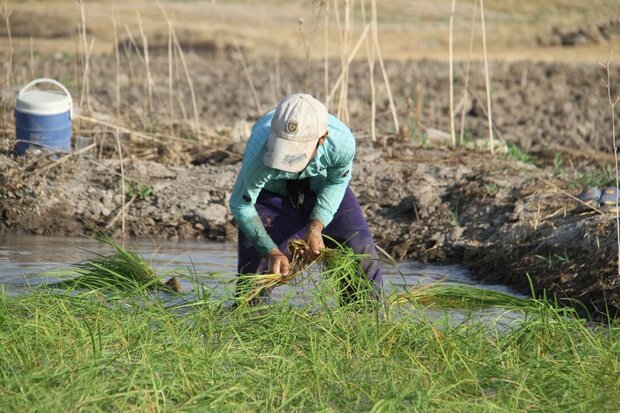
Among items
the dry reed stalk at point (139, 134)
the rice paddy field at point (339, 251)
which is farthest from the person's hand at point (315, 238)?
the dry reed stalk at point (139, 134)

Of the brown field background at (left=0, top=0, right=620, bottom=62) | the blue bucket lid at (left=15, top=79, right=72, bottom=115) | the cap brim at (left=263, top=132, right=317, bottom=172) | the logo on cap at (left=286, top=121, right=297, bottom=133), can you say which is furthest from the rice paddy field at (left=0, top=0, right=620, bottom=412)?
the brown field background at (left=0, top=0, right=620, bottom=62)

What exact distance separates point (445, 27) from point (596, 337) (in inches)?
820

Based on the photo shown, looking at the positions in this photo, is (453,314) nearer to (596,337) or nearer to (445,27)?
(596,337)

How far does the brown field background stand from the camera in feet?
65.1

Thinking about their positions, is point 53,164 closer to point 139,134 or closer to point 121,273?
point 139,134

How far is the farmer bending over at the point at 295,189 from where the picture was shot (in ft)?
15.1

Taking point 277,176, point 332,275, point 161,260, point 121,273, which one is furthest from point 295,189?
point 161,260

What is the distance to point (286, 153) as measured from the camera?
458 cm

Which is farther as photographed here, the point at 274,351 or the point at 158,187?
the point at 158,187

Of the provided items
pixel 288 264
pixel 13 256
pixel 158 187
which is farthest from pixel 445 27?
pixel 288 264

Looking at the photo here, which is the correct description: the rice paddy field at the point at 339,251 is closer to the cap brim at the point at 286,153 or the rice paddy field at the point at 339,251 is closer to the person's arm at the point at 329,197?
the person's arm at the point at 329,197

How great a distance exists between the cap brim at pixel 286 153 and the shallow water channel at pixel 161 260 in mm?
1596

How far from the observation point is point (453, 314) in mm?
5473

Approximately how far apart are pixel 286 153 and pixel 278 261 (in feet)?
2.02
